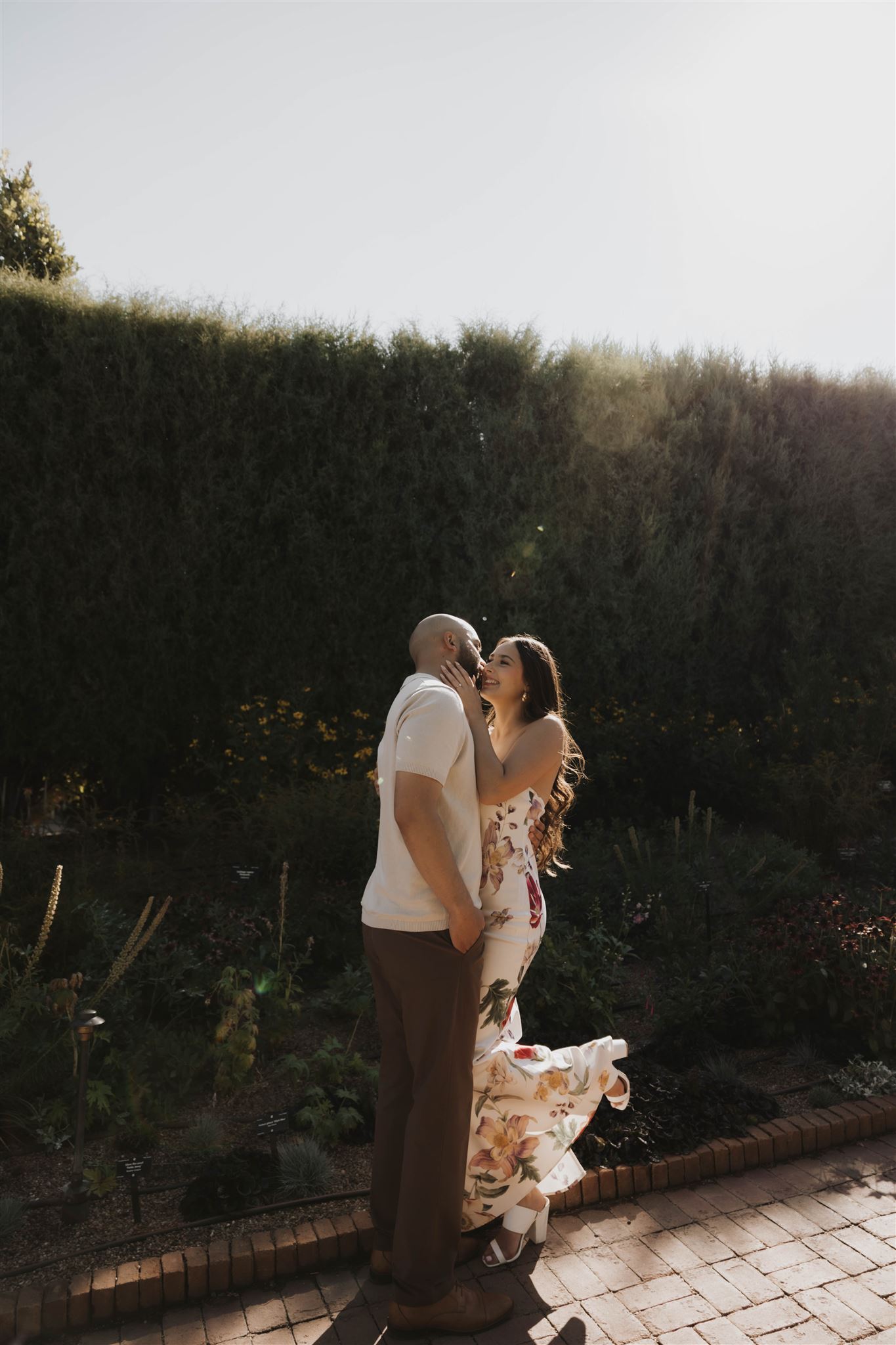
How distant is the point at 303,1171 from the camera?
3.08m

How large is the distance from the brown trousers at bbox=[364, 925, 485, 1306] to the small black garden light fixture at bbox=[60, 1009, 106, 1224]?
1.05m

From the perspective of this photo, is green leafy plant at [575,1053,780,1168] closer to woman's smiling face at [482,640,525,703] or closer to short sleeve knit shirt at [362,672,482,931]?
short sleeve knit shirt at [362,672,482,931]

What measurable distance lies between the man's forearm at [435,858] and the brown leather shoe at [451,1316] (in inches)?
41.0

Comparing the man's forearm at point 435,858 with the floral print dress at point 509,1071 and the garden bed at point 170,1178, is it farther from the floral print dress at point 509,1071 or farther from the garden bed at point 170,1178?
the garden bed at point 170,1178

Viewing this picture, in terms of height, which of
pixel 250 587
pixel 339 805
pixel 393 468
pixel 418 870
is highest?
pixel 393 468

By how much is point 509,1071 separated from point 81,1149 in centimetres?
139

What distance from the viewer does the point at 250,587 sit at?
7023 mm

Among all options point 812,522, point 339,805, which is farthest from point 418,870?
point 812,522

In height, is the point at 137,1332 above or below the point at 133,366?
below

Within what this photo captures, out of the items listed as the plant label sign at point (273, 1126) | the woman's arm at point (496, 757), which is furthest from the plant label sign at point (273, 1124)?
the woman's arm at point (496, 757)


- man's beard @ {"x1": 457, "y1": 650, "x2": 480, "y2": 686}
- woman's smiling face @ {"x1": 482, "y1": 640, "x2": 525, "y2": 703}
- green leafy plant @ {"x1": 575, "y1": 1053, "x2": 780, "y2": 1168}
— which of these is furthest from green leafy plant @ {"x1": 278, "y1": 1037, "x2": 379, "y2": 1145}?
man's beard @ {"x1": 457, "y1": 650, "x2": 480, "y2": 686}

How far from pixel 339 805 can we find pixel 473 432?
3.50 m

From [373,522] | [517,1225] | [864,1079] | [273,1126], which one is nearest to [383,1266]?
[517,1225]

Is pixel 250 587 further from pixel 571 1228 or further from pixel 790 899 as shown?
pixel 571 1228
